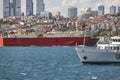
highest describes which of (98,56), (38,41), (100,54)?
(100,54)

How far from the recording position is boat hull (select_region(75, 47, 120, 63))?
204 ft

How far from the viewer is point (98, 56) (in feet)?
205

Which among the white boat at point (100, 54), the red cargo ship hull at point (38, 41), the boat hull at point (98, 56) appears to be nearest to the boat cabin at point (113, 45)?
the white boat at point (100, 54)

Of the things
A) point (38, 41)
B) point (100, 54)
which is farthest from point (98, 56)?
point (38, 41)

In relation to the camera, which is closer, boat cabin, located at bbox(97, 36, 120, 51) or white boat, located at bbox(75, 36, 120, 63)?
white boat, located at bbox(75, 36, 120, 63)

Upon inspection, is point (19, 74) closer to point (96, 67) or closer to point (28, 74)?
point (28, 74)

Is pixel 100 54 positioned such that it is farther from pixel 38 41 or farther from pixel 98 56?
pixel 38 41

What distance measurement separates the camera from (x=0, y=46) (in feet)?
529

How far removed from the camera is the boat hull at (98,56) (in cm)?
6233

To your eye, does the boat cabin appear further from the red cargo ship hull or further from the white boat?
the red cargo ship hull

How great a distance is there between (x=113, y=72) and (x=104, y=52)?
828cm

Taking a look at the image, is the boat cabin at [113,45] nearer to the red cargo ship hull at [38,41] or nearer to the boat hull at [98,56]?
the boat hull at [98,56]

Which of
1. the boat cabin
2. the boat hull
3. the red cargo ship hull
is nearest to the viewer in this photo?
the boat hull

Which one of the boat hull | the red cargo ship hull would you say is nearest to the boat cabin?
the boat hull
